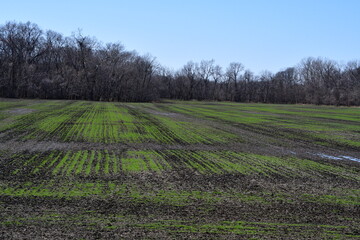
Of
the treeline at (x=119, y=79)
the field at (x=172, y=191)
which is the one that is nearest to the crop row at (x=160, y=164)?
the field at (x=172, y=191)

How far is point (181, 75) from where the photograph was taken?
122m

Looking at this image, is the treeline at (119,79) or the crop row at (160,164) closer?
the crop row at (160,164)

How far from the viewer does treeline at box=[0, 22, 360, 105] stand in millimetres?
71438

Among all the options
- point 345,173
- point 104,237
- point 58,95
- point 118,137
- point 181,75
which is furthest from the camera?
point 181,75

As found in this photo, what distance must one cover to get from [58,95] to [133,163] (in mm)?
68888

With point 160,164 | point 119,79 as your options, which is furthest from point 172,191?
point 119,79

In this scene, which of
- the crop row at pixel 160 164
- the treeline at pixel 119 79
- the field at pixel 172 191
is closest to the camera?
the field at pixel 172 191

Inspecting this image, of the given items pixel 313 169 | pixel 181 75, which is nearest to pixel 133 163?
pixel 313 169

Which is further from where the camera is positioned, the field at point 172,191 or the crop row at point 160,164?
the crop row at point 160,164

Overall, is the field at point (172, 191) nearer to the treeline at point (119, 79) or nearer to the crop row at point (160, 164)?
the crop row at point (160, 164)

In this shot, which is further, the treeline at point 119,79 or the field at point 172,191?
the treeline at point 119,79

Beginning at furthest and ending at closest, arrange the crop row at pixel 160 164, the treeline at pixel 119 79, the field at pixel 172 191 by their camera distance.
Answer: the treeline at pixel 119 79 < the crop row at pixel 160 164 < the field at pixel 172 191

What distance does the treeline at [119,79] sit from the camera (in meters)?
71.4

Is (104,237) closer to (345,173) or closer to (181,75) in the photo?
(345,173)
